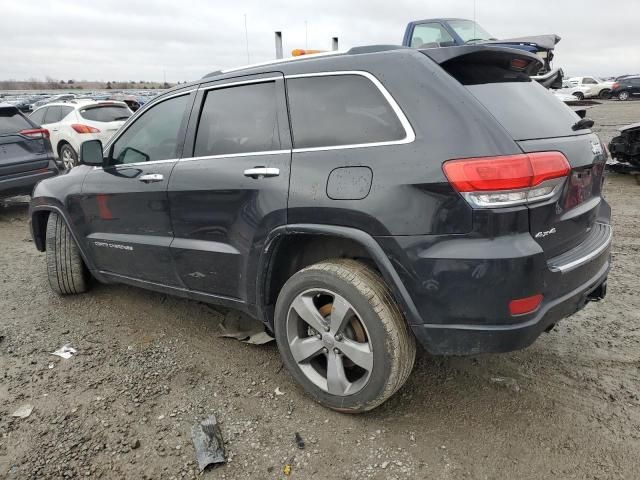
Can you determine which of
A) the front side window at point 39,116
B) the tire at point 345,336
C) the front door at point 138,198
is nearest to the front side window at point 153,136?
the front door at point 138,198

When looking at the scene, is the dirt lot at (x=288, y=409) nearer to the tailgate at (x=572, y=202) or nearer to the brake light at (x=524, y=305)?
the brake light at (x=524, y=305)

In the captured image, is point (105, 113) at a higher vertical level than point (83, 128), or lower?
higher

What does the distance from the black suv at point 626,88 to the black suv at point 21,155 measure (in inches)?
Answer: 1404

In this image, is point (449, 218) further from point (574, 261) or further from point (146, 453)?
point (146, 453)

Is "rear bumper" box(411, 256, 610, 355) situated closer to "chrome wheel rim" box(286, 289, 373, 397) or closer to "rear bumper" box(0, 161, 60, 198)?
"chrome wheel rim" box(286, 289, 373, 397)

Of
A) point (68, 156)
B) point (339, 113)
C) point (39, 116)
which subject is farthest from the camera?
point (39, 116)

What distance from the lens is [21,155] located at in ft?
24.2

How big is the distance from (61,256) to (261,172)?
2449mm

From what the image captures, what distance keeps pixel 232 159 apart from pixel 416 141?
3.75 ft

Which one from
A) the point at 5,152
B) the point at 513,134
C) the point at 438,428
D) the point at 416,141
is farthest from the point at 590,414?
the point at 5,152

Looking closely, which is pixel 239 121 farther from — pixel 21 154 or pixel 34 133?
pixel 34 133

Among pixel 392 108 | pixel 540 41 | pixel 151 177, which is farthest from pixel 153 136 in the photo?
pixel 540 41

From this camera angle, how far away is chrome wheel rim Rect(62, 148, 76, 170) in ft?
37.2

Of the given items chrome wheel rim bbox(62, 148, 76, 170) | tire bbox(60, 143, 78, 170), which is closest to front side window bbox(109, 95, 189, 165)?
tire bbox(60, 143, 78, 170)
